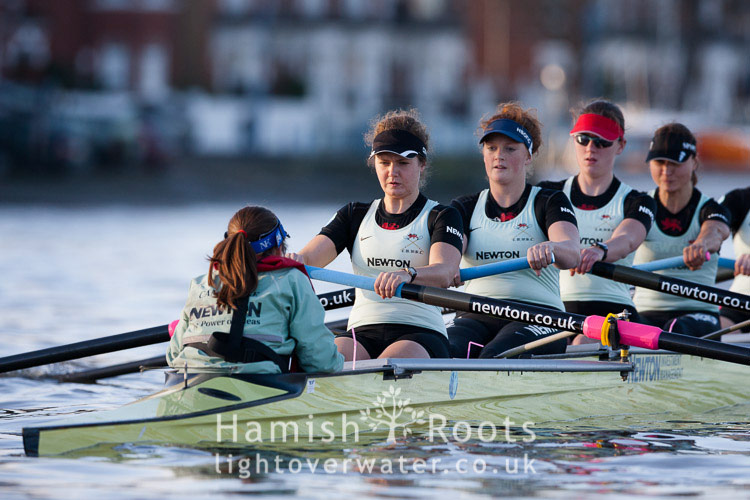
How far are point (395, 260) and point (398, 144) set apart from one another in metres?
0.69

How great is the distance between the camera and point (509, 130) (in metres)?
7.38

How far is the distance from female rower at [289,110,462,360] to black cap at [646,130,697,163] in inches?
87.6

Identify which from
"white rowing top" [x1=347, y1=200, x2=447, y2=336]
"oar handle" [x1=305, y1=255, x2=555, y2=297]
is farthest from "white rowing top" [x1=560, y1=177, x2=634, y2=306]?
"white rowing top" [x1=347, y1=200, x2=447, y2=336]

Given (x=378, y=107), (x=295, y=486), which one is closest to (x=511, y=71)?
(x=378, y=107)

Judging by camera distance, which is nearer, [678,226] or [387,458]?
[387,458]

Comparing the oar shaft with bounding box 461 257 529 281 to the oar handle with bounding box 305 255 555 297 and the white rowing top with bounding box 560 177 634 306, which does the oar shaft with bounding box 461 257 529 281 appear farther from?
the white rowing top with bounding box 560 177 634 306

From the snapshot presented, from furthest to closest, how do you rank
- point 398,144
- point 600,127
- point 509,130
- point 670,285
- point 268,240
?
point 600,127
point 670,285
point 509,130
point 398,144
point 268,240

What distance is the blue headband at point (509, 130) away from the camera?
24.2 ft

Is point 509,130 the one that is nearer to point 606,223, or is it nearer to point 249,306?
point 606,223

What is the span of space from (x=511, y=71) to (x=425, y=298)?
40.7 metres

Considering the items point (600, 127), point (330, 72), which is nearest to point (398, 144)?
point (600, 127)

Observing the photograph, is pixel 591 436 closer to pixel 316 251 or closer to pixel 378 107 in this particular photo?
pixel 316 251

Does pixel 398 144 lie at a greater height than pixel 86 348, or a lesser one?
greater

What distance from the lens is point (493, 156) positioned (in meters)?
7.49
